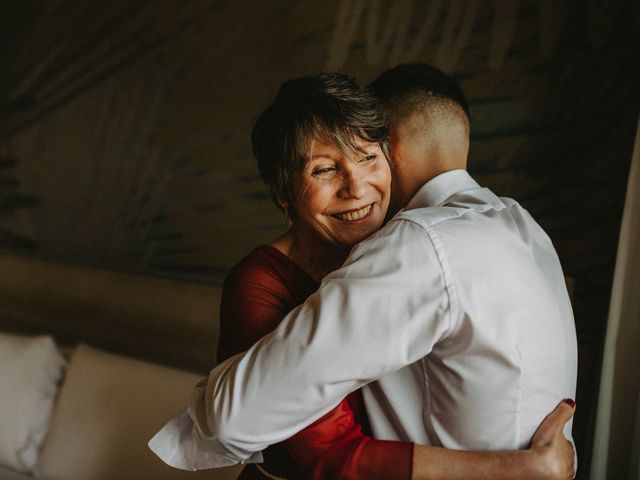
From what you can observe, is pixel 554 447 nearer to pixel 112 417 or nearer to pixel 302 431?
pixel 302 431

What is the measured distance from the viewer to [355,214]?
3.60 ft

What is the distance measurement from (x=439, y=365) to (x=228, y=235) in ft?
4.69

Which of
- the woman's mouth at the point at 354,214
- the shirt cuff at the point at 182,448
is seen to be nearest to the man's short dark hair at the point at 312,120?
the woman's mouth at the point at 354,214

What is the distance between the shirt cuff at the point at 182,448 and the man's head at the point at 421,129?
0.57 m

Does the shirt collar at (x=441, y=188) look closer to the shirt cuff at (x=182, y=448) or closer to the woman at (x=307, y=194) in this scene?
the woman at (x=307, y=194)

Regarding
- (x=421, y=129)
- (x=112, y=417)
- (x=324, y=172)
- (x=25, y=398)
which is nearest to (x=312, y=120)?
(x=324, y=172)

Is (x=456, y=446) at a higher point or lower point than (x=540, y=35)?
lower

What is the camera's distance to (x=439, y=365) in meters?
0.82

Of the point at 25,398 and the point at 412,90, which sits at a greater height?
the point at 412,90

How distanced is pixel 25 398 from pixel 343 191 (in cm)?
152

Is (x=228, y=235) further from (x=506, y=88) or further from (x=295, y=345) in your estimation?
(x=295, y=345)

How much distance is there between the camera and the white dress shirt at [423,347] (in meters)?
0.75

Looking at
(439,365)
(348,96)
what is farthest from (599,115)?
(439,365)

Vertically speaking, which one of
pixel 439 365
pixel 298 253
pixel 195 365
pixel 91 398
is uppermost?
pixel 298 253
